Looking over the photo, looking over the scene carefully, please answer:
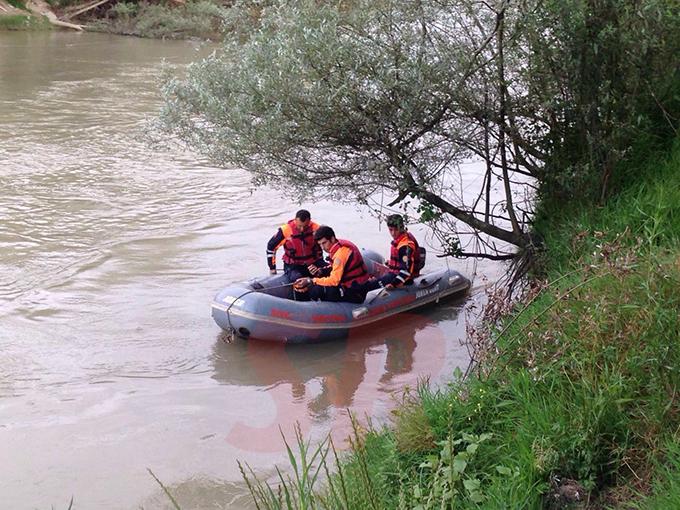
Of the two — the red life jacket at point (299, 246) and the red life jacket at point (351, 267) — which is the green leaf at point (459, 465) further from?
the red life jacket at point (299, 246)

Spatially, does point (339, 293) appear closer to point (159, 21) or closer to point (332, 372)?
point (332, 372)

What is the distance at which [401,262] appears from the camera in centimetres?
862

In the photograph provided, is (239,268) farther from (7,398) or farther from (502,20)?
(502,20)

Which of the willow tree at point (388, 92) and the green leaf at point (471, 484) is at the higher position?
the willow tree at point (388, 92)

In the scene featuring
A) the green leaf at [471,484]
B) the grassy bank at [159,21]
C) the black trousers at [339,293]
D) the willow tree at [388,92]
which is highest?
the grassy bank at [159,21]

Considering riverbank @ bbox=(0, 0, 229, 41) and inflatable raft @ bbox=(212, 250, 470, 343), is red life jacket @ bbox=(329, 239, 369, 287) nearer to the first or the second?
inflatable raft @ bbox=(212, 250, 470, 343)

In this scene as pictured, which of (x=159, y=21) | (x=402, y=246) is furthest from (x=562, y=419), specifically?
(x=159, y=21)

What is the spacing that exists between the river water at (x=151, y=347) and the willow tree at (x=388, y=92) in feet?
5.75

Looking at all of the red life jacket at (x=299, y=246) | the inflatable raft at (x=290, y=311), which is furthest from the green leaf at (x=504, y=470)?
the red life jacket at (x=299, y=246)

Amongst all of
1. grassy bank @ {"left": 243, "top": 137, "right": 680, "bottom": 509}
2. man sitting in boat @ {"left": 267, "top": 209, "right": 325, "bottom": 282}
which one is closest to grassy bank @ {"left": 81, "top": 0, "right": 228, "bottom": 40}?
man sitting in boat @ {"left": 267, "top": 209, "right": 325, "bottom": 282}

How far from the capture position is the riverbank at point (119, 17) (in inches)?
1282

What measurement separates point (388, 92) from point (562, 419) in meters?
3.19

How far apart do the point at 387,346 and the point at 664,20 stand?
3.91 meters

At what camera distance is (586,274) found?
468 centimetres
